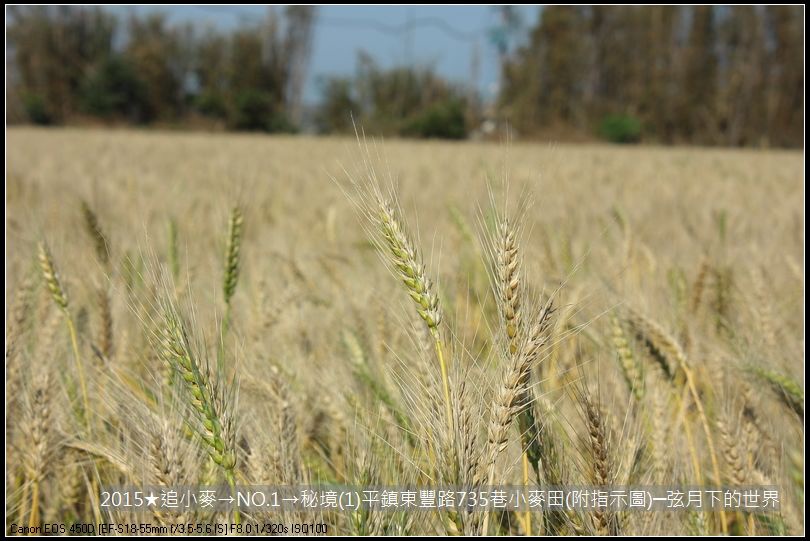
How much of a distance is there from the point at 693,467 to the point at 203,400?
2.35 ft

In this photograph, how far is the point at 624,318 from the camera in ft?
3.61

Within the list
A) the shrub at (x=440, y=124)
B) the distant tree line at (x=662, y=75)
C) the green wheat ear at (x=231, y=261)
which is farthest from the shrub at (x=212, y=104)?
the green wheat ear at (x=231, y=261)

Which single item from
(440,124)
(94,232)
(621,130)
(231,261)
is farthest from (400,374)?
(440,124)

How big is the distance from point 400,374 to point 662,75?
1075 inches

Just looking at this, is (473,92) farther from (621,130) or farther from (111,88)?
(111,88)

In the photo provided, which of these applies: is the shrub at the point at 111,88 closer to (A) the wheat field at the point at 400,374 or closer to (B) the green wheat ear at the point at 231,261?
(A) the wheat field at the point at 400,374

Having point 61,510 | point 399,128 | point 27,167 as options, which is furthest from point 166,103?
point 61,510

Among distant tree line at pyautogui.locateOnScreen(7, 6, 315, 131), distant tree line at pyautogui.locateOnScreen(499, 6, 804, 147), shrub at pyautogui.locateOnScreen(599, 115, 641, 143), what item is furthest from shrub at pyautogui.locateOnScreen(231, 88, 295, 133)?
shrub at pyautogui.locateOnScreen(599, 115, 641, 143)

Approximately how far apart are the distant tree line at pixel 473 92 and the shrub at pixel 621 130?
0.07m

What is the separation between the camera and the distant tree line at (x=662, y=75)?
2248cm

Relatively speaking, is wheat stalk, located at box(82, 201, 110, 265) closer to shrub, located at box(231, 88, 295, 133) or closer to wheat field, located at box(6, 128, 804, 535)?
wheat field, located at box(6, 128, 804, 535)

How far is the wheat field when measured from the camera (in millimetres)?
599

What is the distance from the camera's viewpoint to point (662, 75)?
82.1ft

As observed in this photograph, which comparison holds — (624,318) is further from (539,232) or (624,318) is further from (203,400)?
(539,232)
